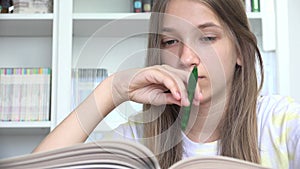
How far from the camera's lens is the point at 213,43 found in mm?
926

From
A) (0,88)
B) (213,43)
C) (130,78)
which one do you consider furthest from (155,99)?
(0,88)

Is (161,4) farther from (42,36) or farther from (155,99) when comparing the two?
(42,36)

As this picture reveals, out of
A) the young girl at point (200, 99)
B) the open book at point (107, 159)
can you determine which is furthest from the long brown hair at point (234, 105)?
the open book at point (107, 159)

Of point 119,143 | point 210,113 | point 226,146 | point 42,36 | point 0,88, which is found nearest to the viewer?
point 119,143

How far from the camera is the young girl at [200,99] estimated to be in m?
0.80

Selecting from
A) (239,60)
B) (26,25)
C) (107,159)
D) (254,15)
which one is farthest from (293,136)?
(26,25)

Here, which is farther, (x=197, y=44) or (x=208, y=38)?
(x=208, y=38)

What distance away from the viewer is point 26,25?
1976 mm

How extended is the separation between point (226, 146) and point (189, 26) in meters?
0.35

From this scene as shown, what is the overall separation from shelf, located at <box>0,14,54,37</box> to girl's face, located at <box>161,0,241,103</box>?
1048 millimetres

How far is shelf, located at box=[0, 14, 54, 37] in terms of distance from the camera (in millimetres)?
1913

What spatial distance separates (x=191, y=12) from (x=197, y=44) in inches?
6.9

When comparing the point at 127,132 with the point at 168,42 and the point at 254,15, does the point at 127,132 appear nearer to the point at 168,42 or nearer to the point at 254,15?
the point at 168,42

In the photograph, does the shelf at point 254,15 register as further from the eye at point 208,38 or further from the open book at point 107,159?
the open book at point 107,159
